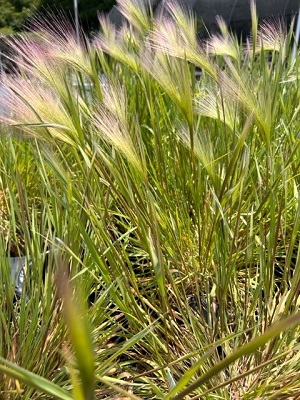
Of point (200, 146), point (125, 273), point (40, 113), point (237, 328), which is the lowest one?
point (237, 328)

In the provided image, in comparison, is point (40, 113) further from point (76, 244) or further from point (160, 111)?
point (160, 111)

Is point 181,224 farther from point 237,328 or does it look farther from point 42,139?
point 42,139

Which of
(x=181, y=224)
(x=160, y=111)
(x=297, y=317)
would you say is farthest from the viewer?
(x=160, y=111)

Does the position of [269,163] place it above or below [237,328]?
above

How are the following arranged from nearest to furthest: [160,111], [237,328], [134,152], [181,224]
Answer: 1. [134,152]
2. [237,328]
3. [181,224]
4. [160,111]

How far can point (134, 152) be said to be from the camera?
54 centimetres

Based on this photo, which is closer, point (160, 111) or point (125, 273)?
point (125, 273)

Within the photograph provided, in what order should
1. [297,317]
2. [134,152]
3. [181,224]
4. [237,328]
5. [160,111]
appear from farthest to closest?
[160,111], [181,224], [237,328], [134,152], [297,317]

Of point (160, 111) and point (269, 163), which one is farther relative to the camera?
point (160, 111)

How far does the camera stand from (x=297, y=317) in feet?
0.78

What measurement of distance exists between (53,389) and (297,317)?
0.51ft

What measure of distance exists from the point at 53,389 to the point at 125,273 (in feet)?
1.05

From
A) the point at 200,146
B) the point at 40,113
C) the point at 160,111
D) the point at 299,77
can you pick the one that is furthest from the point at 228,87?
the point at 299,77

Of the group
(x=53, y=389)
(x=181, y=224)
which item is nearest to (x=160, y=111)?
(x=181, y=224)
